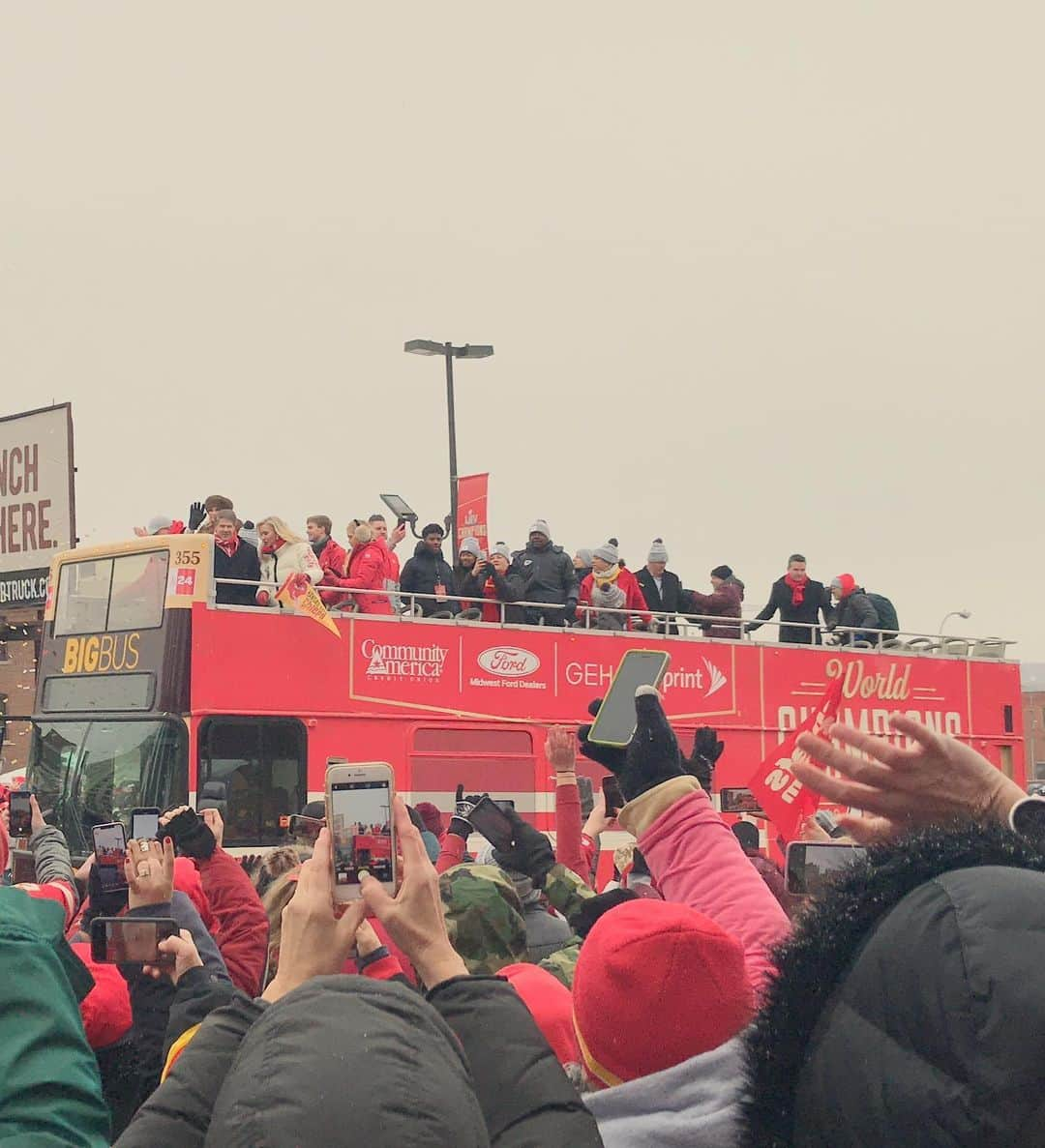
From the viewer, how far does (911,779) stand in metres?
2.12

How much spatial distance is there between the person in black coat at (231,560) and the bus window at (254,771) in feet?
3.79

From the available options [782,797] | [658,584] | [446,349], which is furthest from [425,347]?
[782,797]

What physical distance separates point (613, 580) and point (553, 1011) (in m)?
14.4

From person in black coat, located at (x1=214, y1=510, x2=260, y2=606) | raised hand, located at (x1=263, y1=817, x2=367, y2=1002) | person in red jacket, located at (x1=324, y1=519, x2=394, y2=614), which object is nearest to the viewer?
raised hand, located at (x1=263, y1=817, x2=367, y2=1002)

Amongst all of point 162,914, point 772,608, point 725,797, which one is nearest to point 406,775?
point 725,797

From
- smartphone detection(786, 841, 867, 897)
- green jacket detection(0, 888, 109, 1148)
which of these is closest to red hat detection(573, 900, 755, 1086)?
green jacket detection(0, 888, 109, 1148)

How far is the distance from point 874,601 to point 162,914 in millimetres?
17023

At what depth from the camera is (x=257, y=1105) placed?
1.37 metres

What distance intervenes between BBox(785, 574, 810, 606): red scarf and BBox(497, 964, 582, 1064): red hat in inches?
622

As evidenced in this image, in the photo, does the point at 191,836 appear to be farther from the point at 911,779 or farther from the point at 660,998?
the point at 911,779

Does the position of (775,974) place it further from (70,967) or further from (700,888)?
(700,888)

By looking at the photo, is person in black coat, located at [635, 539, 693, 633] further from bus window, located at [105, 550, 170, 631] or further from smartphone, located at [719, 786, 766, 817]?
bus window, located at [105, 550, 170, 631]

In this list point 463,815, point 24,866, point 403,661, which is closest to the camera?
point 24,866

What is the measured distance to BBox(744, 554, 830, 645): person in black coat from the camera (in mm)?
18547
